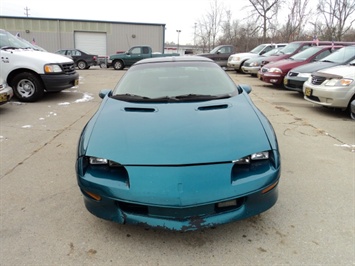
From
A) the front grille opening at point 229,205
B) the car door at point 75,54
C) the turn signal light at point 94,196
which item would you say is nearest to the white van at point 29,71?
the turn signal light at point 94,196

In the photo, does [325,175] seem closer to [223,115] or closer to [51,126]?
[223,115]

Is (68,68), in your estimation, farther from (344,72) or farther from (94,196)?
(344,72)

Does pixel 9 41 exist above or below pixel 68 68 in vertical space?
above

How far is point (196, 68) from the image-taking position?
3678 mm

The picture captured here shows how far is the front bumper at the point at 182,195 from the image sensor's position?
191cm

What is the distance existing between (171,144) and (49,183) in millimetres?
1788

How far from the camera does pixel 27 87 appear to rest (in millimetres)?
7359

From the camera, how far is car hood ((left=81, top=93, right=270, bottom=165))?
6.85 feet

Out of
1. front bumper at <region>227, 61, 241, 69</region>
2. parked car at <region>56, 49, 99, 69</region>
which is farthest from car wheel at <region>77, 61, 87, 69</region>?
front bumper at <region>227, 61, 241, 69</region>

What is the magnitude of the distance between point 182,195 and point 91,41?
34890 millimetres

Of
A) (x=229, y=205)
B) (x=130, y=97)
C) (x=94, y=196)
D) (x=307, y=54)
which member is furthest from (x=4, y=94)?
(x=307, y=54)

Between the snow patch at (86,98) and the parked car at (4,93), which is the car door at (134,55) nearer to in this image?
the snow patch at (86,98)

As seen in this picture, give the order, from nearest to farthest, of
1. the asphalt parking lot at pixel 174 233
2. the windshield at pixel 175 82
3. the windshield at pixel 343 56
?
the asphalt parking lot at pixel 174 233 → the windshield at pixel 175 82 → the windshield at pixel 343 56

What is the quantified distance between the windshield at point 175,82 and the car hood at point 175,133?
294 mm
